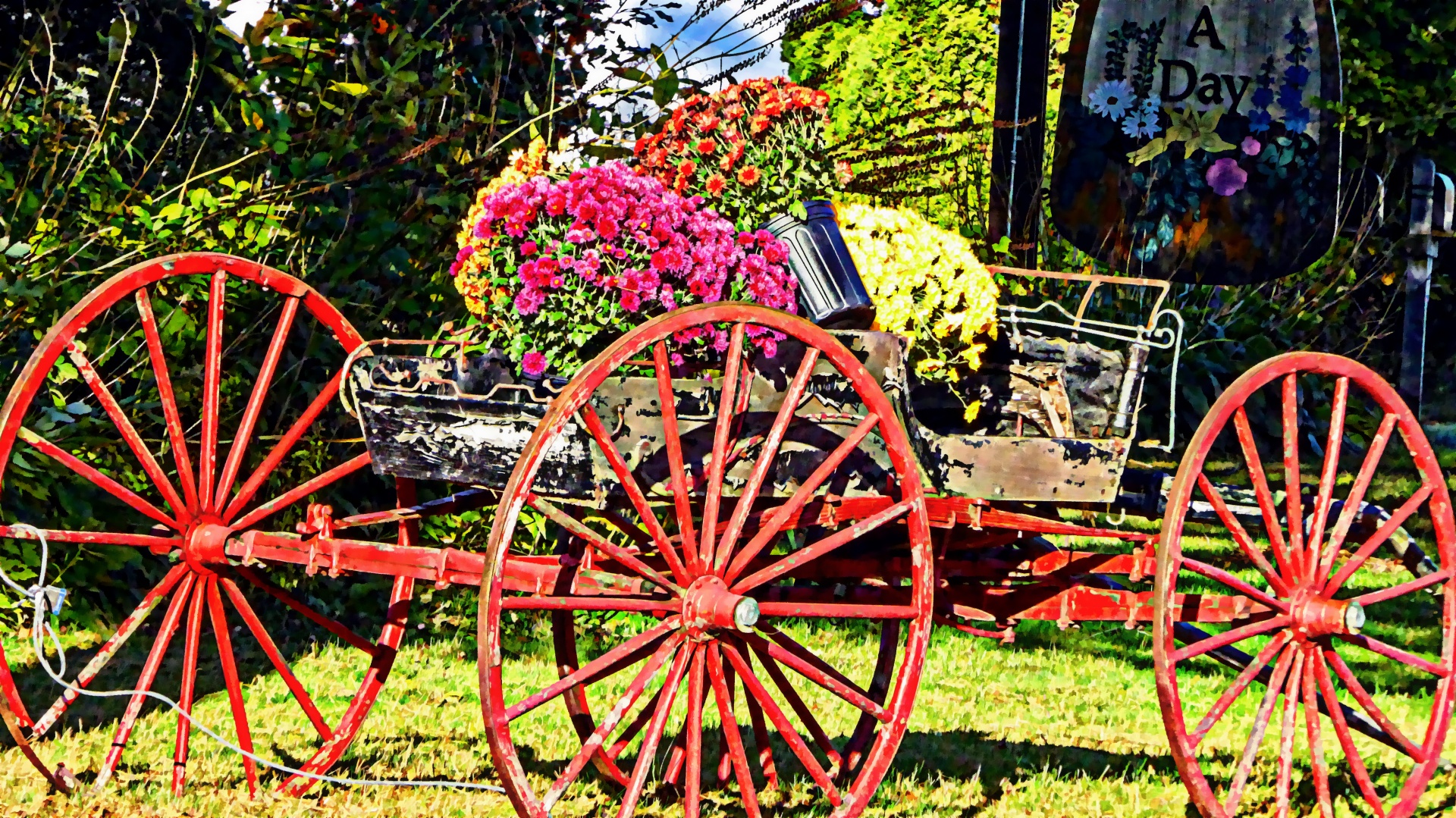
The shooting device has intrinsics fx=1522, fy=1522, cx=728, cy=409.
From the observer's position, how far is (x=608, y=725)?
3070 mm

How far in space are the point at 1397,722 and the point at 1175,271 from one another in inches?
165

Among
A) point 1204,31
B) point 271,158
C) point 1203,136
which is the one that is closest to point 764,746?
point 271,158

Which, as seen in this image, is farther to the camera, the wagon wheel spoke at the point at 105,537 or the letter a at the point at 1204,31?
the letter a at the point at 1204,31

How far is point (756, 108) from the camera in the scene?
165 inches

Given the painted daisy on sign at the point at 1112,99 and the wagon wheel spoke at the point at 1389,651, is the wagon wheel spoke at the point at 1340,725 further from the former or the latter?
the painted daisy on sign at the point at 1112,99

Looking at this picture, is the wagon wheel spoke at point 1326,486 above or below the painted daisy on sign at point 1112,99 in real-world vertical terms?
below

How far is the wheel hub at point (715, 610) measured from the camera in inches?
123

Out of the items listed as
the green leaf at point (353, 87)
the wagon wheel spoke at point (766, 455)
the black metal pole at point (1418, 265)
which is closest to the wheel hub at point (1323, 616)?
the wagon wheel spoke at point (766, 455)

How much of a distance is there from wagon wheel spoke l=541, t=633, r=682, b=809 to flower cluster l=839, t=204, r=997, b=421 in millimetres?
1261

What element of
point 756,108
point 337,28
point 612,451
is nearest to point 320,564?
point 612,451

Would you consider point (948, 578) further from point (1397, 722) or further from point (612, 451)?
point (1397, 722)

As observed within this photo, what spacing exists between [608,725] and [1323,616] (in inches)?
68.5

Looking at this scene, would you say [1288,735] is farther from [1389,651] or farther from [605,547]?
[605,547]

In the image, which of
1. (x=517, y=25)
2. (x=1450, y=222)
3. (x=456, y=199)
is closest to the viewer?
(x=456, y=199)
